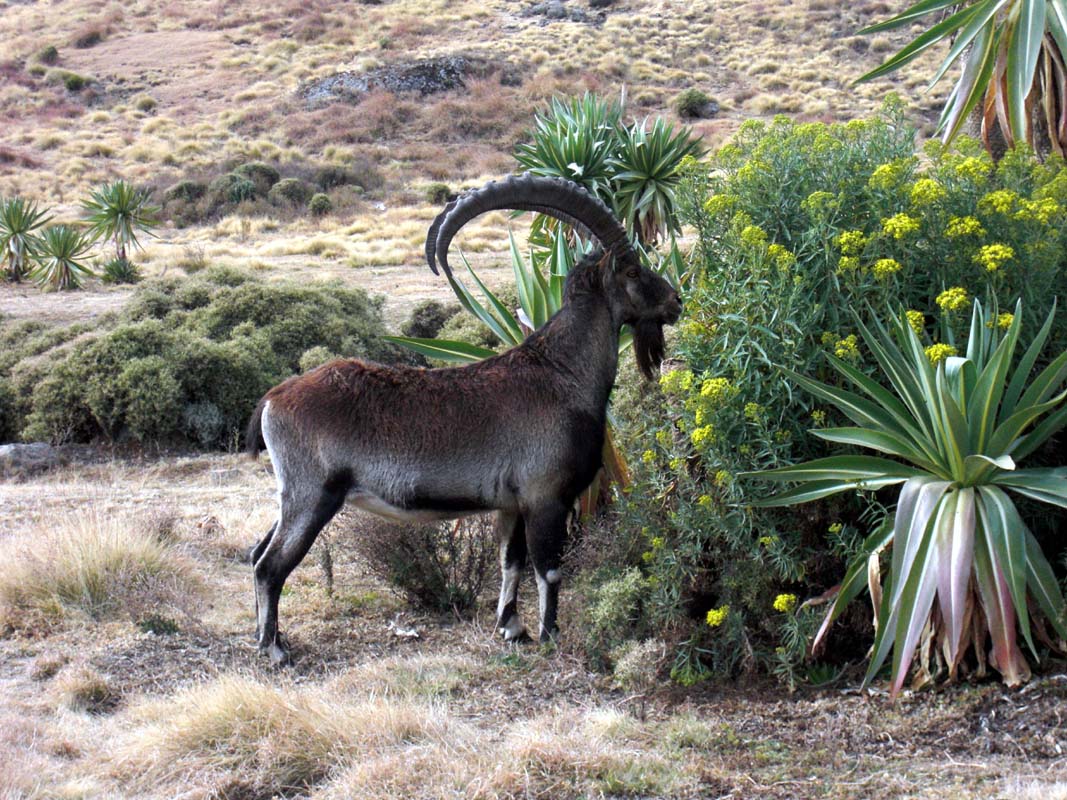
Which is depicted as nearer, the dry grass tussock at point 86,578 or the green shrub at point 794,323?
the green shrub at point 794,323

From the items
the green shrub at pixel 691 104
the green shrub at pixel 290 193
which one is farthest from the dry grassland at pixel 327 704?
the green shrub at pixel 691 104

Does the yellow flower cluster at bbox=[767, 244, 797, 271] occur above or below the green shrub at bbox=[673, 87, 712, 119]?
below

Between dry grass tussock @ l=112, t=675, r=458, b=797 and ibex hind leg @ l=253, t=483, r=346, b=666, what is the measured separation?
1584 mm

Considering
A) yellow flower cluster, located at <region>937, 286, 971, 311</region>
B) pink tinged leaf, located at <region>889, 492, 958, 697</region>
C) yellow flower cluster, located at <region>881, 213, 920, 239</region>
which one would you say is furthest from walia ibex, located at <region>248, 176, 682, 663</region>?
pink tinged leaf, located at <region>889, 492, 958, 697</region>

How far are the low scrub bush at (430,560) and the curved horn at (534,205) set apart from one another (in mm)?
2172

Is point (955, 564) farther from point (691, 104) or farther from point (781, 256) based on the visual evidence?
point (691, 104)

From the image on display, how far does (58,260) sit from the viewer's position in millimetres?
24422

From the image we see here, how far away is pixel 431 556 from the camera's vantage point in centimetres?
855

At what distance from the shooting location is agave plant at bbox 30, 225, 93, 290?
24141 mm

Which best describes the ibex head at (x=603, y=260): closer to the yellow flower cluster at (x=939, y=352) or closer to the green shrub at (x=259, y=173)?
the yellow flower cluster at (x=939, y=352)

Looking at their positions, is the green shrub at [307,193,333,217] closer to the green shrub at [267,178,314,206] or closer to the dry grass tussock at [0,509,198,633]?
the green shrub at [267,178,314,206]

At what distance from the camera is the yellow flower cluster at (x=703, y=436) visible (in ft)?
20.3

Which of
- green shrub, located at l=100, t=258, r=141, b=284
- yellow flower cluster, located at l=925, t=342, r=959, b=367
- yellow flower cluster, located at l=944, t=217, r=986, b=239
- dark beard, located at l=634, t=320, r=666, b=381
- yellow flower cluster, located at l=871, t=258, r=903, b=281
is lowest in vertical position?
green shrub, located at l=100, t=258, r=141, b=284

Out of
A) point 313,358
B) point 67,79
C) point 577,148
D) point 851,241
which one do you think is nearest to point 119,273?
point 313,358
